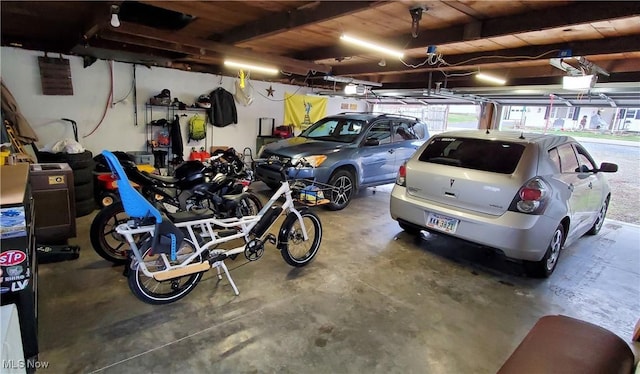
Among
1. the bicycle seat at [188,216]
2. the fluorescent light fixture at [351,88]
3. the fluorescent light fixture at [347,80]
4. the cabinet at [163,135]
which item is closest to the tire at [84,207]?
the cabinet at [163,135]

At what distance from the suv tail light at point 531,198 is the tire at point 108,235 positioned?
3.36 m

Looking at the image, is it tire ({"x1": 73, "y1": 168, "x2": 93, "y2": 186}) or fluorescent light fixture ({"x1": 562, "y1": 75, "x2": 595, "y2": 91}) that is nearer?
tire ({"x1": 73, "y1": 168, "x2": 93, "y2": 186})

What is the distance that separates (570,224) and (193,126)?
636 cm

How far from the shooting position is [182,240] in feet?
7.95

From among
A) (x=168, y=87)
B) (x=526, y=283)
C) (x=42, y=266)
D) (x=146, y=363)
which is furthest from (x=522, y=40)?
(x=168, y=87)

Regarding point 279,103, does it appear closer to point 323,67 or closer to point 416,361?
point 323,67

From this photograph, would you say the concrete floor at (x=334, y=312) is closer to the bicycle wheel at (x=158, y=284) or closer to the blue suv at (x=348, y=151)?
the bicycle wheel at (x=158, y=284)

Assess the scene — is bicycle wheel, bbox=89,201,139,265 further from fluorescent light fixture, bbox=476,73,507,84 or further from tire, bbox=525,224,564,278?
fluorescent light fixture, bbox=476,73,507,84

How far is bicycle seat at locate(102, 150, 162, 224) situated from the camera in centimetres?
211

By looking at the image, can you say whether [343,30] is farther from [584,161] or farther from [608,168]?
[608,168]

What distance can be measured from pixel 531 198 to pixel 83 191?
5079mm

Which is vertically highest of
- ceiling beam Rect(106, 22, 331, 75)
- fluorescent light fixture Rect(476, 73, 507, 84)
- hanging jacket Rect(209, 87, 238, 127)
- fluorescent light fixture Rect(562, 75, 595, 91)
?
fluorescent light fixture Rect(476, 73, 507, 84)

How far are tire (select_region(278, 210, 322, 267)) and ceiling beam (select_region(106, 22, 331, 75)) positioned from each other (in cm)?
265

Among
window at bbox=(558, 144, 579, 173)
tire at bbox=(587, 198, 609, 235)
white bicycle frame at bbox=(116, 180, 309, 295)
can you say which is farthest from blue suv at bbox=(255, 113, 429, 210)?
tire at bbox=(587, 198, 609, 235)
